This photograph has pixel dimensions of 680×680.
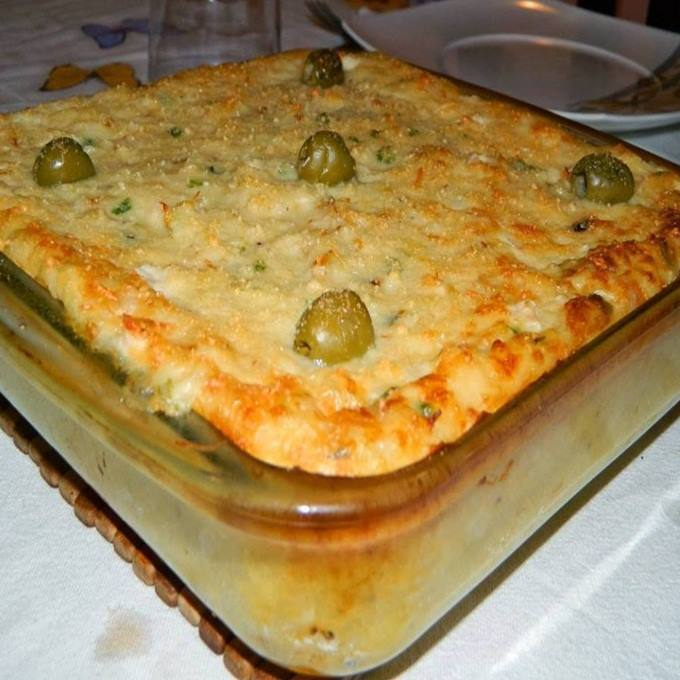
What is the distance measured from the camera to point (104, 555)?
1.42 meters

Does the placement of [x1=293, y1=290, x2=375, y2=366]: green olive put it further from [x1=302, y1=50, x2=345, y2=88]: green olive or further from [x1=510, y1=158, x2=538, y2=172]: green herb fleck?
[x1=302, y1=50, x2=345, y2=88]: green olive

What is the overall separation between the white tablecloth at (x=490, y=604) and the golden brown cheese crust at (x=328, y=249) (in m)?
0.33

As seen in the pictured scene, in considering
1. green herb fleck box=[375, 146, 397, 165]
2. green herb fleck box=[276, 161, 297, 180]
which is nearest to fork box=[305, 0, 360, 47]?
green herb fleck box=[375, 146, 397, 165]

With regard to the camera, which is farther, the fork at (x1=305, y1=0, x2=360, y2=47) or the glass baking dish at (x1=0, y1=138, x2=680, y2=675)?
the fork at (x1=305, y1=0, x2=360, y2=47)

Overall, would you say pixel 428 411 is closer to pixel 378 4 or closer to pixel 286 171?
pixel 286 171

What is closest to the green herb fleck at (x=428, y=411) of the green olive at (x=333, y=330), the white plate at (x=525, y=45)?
the green olive at (x=333, y=330)

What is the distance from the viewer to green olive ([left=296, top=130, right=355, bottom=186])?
1.60m

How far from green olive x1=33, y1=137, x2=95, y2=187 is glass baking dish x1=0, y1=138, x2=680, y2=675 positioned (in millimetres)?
278

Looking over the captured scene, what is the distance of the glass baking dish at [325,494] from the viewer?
997 mm

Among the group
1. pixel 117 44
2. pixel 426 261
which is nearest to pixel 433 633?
pixel 426 261

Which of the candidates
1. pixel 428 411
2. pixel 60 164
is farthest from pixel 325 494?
pixel 60 164

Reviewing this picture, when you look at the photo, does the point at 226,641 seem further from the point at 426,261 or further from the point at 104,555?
the point at 426,261

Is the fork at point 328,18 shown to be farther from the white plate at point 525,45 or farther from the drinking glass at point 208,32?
the drinking glass at point 208,32

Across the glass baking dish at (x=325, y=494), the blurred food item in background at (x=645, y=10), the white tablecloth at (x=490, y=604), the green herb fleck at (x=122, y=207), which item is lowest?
the blurred food item in background at (x=645, y=10)
